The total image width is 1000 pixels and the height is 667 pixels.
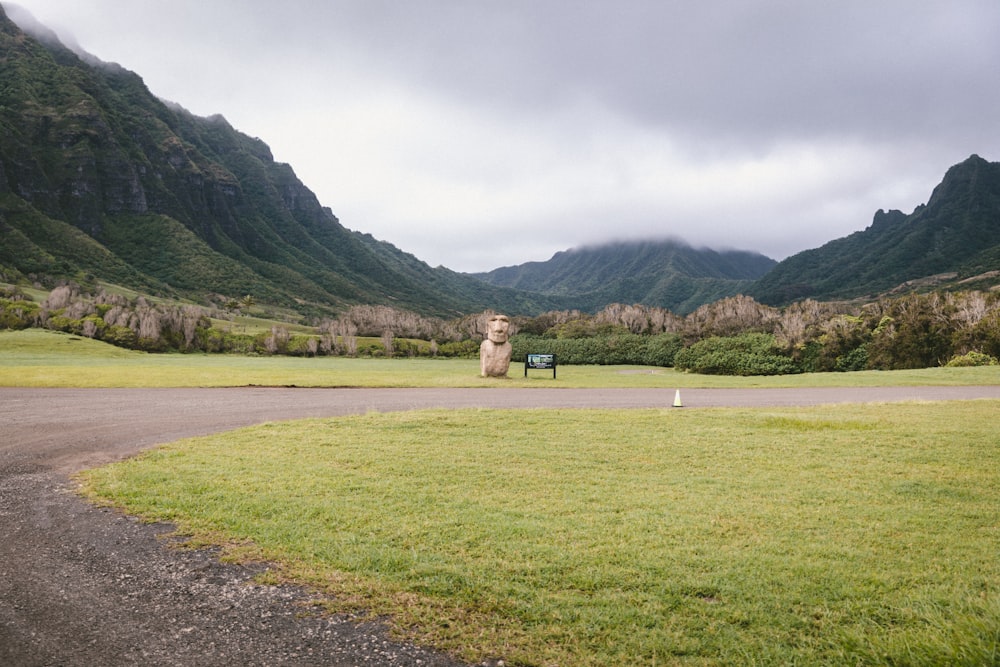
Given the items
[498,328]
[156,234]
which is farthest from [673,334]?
[156,234]

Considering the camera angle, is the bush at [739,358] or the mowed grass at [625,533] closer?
the mowed grass at [625,533]

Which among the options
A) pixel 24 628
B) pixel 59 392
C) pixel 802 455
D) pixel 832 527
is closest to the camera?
pixel 24 628

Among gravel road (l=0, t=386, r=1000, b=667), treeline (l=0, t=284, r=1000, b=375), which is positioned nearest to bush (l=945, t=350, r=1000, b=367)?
treeline (l=0, t=284, r=1000, b=375)

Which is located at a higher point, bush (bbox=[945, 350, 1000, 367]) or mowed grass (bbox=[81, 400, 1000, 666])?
bush (bbox=[945, 350, 1000, 367])

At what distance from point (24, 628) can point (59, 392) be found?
20769mm

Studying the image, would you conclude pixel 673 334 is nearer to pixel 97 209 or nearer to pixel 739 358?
pixel 739 358

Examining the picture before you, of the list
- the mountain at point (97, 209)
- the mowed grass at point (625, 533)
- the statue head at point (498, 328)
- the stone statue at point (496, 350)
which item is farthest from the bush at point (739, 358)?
the mountain at point (97, 209)

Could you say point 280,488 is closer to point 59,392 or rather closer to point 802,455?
point 802,455

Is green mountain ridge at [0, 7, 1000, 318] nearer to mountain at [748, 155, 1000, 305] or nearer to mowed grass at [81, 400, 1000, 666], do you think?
mountain at [748, 155, 1000, 305]

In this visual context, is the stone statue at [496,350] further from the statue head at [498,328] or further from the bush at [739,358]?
the bush at [739,358]

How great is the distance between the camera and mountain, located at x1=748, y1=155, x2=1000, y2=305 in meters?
134

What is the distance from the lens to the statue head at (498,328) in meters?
29.4

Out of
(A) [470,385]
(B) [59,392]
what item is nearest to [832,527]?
(A) [470,385]

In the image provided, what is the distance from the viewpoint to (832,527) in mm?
6262
